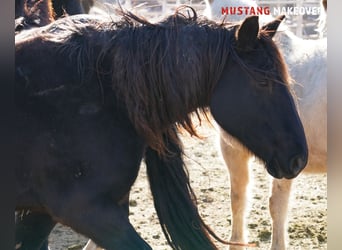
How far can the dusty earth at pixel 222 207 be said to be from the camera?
138 inches

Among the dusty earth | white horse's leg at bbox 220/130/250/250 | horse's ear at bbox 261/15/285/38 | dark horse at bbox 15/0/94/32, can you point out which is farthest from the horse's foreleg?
horse's ear at bbox 261/15/285/38

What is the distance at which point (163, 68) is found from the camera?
278cm

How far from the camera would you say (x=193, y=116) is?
2.98 m

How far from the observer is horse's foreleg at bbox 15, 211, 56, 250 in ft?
10.7

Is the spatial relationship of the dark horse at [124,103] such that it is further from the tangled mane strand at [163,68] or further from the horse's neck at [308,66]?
the horse's neck at [308,66]

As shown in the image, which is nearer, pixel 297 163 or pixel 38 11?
pixel 297 163

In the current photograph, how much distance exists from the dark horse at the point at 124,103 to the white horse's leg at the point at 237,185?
34.0 inches

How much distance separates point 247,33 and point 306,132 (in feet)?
3.78

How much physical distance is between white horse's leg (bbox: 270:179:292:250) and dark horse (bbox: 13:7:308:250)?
0.96 metres

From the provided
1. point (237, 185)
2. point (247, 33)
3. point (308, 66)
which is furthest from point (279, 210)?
point (247, 33)

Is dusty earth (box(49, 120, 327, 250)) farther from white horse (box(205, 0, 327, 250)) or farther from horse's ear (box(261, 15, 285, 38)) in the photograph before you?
horse's ear (box(261, 15, 285, 38))

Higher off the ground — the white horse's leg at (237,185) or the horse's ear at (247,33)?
the horse's ear at (247,33)

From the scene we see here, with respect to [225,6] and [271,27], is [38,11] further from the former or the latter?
[271,27]

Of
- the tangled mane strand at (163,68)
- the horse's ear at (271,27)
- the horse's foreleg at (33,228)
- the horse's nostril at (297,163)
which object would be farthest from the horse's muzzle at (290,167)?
the horse's foreleg at (33,228)
